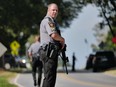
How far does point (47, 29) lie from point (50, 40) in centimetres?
24

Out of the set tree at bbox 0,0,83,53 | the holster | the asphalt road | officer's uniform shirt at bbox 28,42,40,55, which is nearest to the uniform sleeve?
the holster

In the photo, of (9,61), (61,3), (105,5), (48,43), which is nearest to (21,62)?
(9,61)

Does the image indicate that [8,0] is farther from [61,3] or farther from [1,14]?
[61,3]

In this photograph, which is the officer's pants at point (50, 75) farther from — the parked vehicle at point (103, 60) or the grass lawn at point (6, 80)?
the parked vehicle at point (103, 60)

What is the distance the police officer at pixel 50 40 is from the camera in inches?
432

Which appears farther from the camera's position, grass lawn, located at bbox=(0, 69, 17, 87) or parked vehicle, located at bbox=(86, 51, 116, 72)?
parked vehicle, located at bbox=(86, 51, 116, 72)

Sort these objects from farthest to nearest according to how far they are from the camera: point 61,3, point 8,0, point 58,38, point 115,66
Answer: point 61,3, point 8,0, point 115,66, point 58,38

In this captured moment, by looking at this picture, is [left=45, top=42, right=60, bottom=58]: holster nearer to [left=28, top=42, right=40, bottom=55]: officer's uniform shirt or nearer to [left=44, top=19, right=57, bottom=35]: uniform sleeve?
[left=44, top=19, right=57, bottom=35]: uniform sleeve

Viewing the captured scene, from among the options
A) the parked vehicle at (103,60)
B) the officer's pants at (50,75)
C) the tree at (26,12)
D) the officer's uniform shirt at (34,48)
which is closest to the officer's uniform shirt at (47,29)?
the officer's pants at (50,75)

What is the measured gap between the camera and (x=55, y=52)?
36.6ft

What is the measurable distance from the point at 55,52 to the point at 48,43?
0.22 metres

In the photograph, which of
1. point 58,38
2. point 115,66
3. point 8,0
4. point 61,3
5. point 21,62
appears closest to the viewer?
point 58,38

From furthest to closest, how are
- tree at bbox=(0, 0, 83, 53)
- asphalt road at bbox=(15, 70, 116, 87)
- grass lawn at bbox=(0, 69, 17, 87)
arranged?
tree at bbox=(0, 0, 83, 53) < asphalt road at bbox=(15, 70, 116, 87) < grass lawn at bbox=(0, 69, 17, 87)

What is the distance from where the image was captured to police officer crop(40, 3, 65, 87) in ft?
36.0
